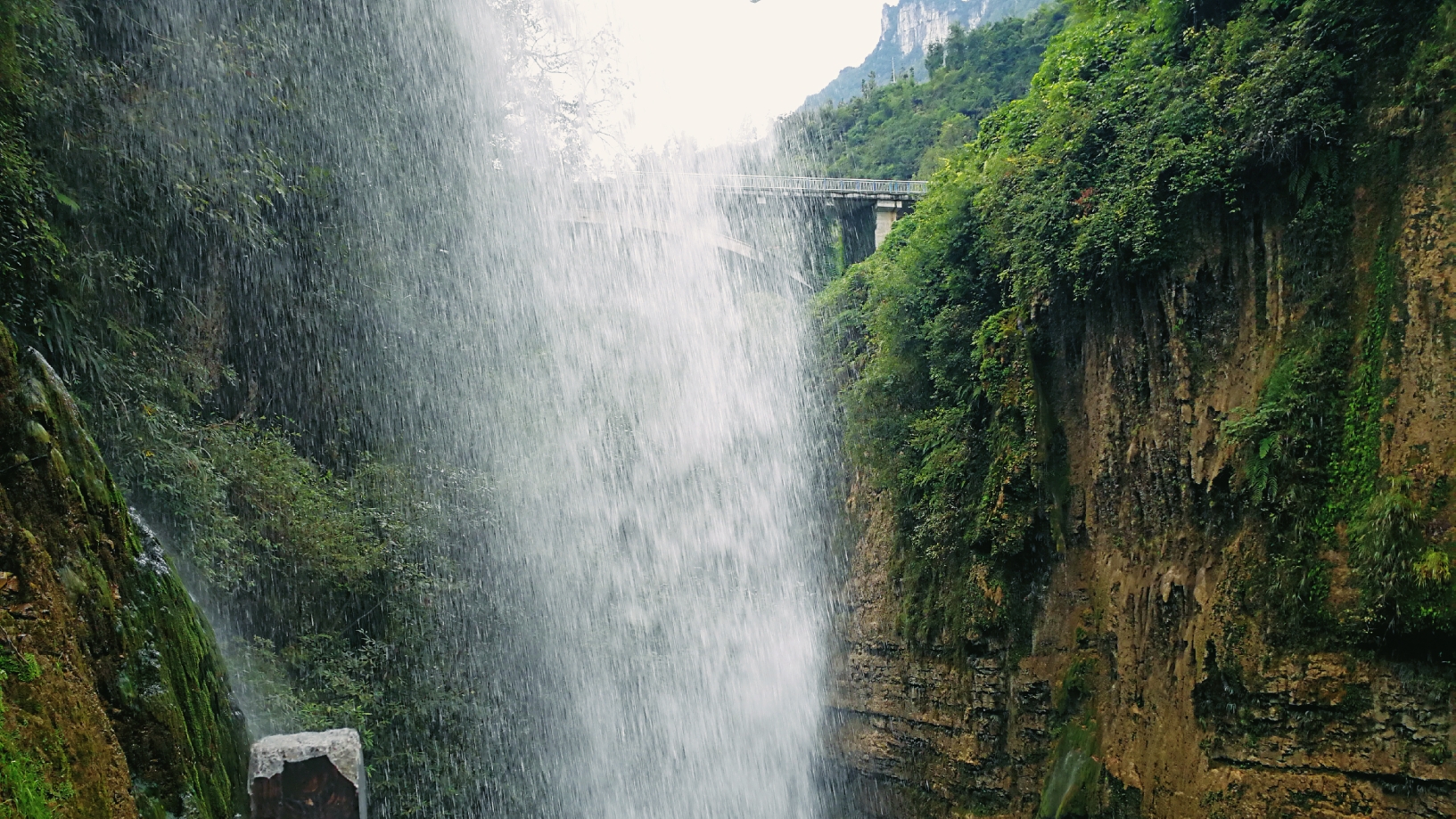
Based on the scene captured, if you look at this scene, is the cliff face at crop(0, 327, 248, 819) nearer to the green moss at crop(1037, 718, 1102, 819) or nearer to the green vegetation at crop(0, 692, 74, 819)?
the green vegetation at crop(0, 692, 74, 819)

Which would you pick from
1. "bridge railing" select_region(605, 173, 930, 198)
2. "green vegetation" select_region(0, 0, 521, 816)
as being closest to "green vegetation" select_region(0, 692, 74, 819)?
"green vegetation" select_region(0, 0, 521, 816)

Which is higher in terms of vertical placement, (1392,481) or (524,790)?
(1392,481)

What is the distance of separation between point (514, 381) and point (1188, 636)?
37.8ft

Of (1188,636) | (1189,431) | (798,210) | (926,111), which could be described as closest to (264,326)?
(1189,431)

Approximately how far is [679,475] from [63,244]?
44.6ft

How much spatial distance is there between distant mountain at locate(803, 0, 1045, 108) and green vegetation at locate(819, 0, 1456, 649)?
8531 cm

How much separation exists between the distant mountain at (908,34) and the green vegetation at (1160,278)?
3359 inches

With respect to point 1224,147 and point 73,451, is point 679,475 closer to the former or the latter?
point 1224,147

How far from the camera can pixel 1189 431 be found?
969 cm

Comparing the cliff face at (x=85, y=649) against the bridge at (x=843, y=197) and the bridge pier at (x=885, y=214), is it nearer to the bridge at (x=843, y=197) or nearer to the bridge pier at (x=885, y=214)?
the bridge at (x=843, y=197)

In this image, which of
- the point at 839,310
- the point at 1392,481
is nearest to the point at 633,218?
the point at 839,310

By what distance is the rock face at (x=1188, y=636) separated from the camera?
288 inches

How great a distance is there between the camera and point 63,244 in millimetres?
6852

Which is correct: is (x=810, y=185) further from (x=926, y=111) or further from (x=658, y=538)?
(x=658, y=538)
